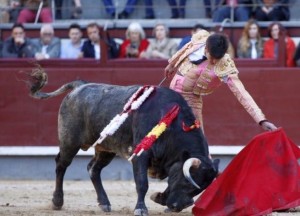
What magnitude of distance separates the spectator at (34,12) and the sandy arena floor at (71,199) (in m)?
2.00

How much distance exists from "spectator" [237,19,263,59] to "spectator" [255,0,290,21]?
1.74 feet

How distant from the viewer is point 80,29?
11727mm

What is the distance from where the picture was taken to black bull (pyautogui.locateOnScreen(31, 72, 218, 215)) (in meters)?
7.46

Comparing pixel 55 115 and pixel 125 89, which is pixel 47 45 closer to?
pixel 55 115

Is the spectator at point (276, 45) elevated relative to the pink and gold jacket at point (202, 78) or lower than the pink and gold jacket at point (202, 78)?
lower

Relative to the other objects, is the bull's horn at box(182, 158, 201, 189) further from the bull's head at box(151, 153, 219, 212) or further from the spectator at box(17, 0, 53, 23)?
the spectator at box(17, 0, 53, 23)

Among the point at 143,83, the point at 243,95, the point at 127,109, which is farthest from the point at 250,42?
the point at 243,95

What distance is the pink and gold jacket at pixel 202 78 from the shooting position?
7.57 metres

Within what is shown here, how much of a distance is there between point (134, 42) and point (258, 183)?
425 centimetres

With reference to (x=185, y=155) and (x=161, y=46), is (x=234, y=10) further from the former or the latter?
(x=185, y=155)

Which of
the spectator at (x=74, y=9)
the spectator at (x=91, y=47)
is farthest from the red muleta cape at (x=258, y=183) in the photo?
the spectator at (x=74, y=9)

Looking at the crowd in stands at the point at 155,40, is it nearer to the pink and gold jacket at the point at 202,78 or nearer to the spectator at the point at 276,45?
the spectator at the point at 276,45

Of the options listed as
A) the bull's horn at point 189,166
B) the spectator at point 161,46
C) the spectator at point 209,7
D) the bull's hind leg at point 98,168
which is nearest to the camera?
the bull's horn at point 189,166

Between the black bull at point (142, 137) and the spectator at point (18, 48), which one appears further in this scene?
the spectator at point (18, 48)
